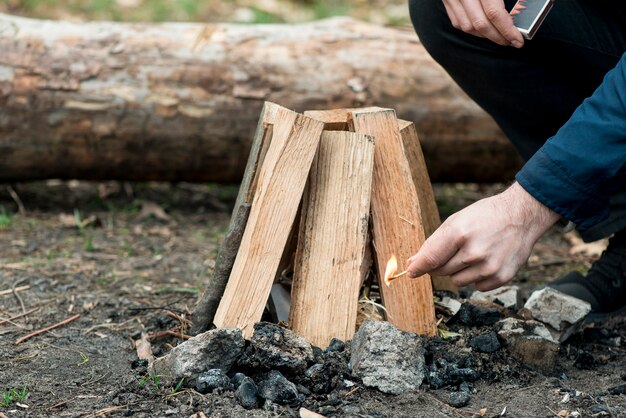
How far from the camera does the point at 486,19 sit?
2541mm

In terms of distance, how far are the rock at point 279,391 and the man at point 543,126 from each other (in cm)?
45

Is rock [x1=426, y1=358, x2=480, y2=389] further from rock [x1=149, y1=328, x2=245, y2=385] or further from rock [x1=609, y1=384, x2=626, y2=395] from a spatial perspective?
rock [x1=149, y1=328, x2=245, y2=385]

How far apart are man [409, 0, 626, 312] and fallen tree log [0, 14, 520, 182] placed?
1237mm

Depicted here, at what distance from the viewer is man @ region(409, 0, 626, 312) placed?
212 cm

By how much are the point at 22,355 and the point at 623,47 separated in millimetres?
2299

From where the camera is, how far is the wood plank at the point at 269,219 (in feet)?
8.09

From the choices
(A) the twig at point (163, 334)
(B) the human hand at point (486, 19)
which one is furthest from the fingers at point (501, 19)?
(A) the twig at point (163, 334)

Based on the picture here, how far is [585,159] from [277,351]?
971 millimetres

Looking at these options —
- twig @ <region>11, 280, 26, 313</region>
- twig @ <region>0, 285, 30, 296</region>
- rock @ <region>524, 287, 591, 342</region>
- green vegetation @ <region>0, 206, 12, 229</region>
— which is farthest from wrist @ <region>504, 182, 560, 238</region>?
green vegetation @ <region>0, 206, 12, 229</region>

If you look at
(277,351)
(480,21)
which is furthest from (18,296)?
(480,21)

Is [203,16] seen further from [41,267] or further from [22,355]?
[22,355]

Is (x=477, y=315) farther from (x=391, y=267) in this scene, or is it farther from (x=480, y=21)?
(x=480, y=21)

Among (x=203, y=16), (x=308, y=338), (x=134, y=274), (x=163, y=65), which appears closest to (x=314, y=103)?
(x=163, y=65)

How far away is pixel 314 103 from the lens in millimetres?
4395
